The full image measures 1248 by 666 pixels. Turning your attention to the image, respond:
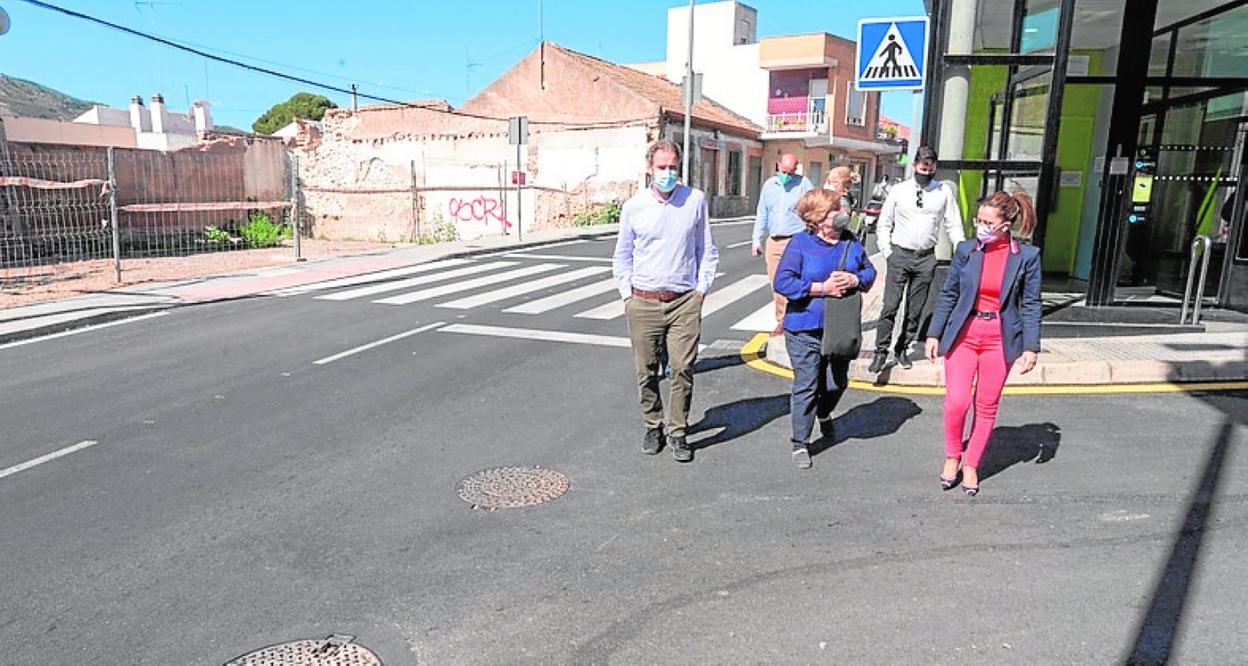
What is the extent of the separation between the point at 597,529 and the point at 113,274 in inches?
530

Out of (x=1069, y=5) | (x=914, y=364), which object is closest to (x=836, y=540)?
(x=914, y=364)

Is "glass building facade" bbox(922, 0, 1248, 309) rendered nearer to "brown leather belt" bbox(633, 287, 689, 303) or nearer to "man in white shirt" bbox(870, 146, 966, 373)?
"man in white shirt" bbox(870, 146, 966, 373)

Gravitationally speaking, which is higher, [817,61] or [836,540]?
[817,61]

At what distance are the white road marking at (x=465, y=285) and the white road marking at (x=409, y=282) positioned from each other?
0.56m

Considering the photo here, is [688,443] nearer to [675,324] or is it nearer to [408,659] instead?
[675,324]

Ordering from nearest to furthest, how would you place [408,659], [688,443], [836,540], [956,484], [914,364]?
[408,659]
[836,540]
[956,484]
[688,443]
[914,364]

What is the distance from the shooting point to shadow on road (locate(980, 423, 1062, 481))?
15.9 ft

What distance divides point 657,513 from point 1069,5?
6.42m

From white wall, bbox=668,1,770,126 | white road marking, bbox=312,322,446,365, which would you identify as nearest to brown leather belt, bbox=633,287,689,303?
white road marking, bbox=312,322,446,365

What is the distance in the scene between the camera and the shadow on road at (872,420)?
17.4ft

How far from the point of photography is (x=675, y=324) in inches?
193

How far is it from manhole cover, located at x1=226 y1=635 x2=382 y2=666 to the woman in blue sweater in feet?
9.05

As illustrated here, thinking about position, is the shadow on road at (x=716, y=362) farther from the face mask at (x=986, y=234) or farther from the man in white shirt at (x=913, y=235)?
the face mask at (x=986, y=234)

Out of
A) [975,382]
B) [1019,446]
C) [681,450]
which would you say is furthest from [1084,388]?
[681,450]
